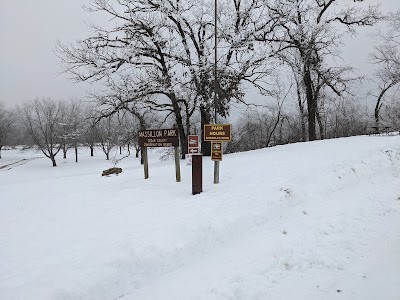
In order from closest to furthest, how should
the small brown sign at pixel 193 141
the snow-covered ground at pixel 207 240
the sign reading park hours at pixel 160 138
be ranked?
the snow-covered ground at pixel 207 240, the small brown sign at pixel 193 141, the sign reading park hours at pixel 160 138

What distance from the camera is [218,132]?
26.0 feet

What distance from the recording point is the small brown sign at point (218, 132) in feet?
25.7

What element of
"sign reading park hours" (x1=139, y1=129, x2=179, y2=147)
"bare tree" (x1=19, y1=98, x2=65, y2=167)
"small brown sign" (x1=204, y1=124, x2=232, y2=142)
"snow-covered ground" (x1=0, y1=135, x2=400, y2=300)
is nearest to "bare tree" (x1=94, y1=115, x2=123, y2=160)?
"bare tree" (x1=19, y1=98, x2=65, y2=167)

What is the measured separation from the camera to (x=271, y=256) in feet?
15.0

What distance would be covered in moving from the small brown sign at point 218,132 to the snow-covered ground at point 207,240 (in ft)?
4.28

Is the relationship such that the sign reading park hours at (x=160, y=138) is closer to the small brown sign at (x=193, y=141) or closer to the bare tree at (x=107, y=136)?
the small brown sign at (x=193, y=141)

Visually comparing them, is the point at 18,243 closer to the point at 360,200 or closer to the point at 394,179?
the point at 360,200

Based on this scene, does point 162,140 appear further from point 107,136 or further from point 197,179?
point 107,136

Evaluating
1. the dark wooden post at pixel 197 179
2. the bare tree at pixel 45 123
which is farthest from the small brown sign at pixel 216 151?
the bare tree at pixel 45 123

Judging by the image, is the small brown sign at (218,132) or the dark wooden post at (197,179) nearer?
the dark wooden post at (197,179)

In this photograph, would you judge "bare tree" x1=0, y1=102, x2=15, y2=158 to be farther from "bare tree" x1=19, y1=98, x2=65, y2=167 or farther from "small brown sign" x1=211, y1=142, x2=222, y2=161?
"small brown sign" x1=211, y1=142, x2=222, y2=161

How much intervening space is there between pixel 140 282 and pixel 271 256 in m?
2.11

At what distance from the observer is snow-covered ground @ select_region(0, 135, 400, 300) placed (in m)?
3.75

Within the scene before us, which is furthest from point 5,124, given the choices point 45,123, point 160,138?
point 160,138
